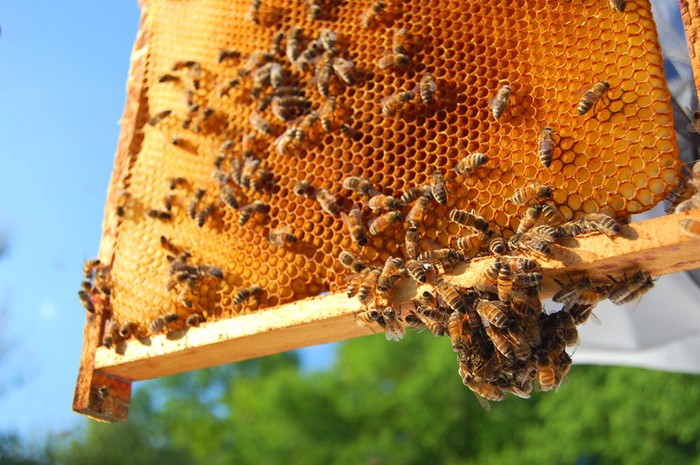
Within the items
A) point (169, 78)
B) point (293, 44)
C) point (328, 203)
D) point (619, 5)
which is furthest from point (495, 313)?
point (169, 78)

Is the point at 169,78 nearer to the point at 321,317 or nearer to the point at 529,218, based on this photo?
the point at 321,317

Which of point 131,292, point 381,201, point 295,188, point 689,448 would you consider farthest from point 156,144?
point 689,448

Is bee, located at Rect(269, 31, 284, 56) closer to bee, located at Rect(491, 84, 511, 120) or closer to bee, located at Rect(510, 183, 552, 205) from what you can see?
bee, located at Rect(491, 84, 511, 120)

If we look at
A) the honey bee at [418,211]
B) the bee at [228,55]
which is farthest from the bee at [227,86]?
the honey bee at [418,211]

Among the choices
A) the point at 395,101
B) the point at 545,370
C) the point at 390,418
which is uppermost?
the point at 395,101

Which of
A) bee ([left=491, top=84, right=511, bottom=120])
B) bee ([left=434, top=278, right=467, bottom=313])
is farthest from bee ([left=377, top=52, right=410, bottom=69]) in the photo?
bee ([left=434, top=278, right=467, bottom=313])
